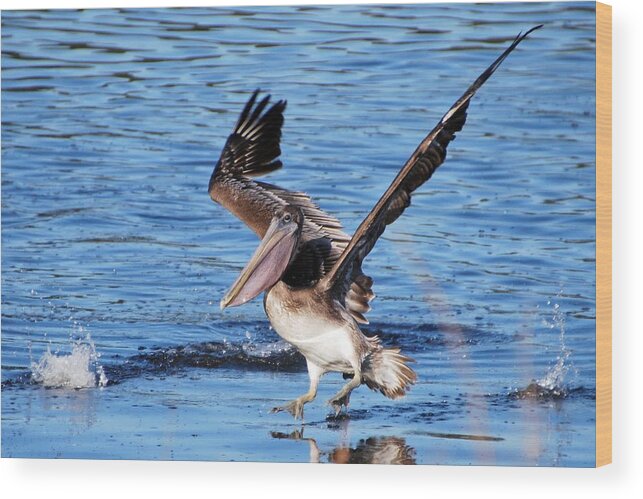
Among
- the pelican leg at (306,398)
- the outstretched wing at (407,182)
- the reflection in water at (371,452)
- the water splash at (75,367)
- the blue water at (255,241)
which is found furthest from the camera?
the water splash at (75,367)

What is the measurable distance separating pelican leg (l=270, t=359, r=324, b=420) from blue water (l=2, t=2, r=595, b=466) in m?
0.04

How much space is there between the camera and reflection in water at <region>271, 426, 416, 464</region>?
823 centimetres

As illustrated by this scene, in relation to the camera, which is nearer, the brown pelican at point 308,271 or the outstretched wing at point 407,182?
the outstretched wing at point 407,182

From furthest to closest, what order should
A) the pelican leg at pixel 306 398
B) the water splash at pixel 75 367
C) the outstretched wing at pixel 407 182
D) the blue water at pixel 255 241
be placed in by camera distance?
the water splash at pixel 75 367 → the pelican leg at pixel 306 398 → the blue water at pixel 255 241 → the outstretched wing at pixel 407 182

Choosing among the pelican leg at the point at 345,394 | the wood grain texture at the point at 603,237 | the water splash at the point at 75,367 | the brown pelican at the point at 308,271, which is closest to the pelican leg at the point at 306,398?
the brown pelican at the point at 308,271

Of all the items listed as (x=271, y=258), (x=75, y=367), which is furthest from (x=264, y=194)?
(x=75, y=367)

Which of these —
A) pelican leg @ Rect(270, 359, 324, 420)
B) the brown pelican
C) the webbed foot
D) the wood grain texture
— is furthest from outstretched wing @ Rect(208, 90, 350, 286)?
the wood grain texture

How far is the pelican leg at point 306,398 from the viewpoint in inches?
330

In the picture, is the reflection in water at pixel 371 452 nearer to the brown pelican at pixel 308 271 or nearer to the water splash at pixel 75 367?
the brown pelican at pixel 308 271

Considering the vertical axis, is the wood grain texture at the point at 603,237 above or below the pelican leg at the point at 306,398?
above

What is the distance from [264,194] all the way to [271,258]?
15.0 inches

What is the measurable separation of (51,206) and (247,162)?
1.07 m

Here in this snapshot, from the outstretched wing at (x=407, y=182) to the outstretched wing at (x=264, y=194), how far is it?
16 cm

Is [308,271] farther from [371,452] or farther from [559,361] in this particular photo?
[559,361]
